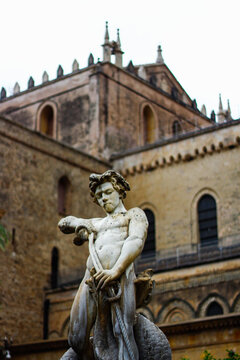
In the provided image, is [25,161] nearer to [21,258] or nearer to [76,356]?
[21,258]

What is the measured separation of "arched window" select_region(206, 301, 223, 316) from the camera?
1040 inches

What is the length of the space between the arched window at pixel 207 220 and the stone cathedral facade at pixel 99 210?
0.13 feet

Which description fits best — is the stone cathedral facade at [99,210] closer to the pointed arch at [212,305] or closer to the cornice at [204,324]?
the pointed arch at [212,305]

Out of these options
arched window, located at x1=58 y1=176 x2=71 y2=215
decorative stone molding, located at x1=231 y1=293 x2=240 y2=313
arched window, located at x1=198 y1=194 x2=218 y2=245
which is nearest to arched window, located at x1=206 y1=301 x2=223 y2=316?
decorative stone molding, located at x1=231 y1=293 x2=240 y2=313

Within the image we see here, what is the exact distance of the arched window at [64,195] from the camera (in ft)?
104

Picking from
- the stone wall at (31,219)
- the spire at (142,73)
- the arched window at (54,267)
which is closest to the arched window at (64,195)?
the stone wall at (31,219)

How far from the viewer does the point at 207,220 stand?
30484 mm

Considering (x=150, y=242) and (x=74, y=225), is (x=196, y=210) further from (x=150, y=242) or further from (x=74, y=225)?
(x=74, y=225)

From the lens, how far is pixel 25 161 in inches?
1198

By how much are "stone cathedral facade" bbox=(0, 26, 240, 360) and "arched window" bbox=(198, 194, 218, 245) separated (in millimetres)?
39

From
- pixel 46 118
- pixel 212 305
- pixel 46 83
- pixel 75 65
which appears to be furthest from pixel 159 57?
pixel 212 305

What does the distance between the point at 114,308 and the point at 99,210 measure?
26.9m

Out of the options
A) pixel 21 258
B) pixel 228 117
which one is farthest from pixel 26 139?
pixel 228 117

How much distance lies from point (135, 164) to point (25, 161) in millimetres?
4874
